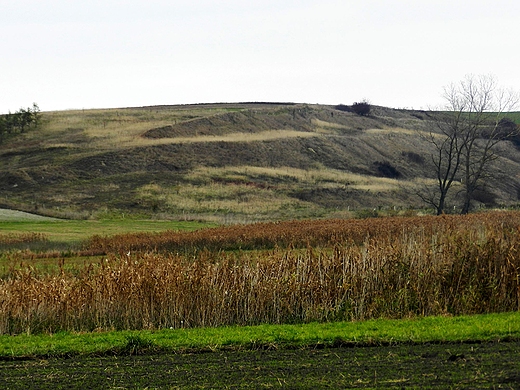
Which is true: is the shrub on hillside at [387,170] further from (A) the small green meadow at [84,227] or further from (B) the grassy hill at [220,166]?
(A) the small green meadow at [84,227]

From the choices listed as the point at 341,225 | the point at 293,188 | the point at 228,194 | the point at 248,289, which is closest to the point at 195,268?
the point at 248,289

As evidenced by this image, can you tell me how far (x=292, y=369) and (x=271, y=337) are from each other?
2.01 metres

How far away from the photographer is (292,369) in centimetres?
1034

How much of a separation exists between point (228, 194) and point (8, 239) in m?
38.5

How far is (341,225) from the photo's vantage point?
3519 cm

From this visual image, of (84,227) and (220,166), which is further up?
(220,166)

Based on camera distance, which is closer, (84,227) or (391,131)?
(84,227)

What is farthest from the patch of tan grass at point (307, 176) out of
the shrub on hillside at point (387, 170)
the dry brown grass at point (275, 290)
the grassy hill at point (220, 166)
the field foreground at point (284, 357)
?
the field foreground at point (284, 357)

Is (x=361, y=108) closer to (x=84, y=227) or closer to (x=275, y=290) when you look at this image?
(x=84, y=227)

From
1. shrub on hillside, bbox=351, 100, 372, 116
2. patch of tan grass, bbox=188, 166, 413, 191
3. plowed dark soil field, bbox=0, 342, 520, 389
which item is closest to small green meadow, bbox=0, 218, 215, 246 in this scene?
patch of tan grass, bbox=188, 166, 413, 191

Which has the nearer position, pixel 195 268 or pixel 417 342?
pixel 417 342

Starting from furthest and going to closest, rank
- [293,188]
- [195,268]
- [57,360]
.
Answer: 1. [293,188]
2. [195,268]
3. [57,360]

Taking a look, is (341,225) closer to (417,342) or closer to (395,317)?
(395,317)

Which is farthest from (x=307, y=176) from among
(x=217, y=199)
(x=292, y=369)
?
(x=292, y=369)
